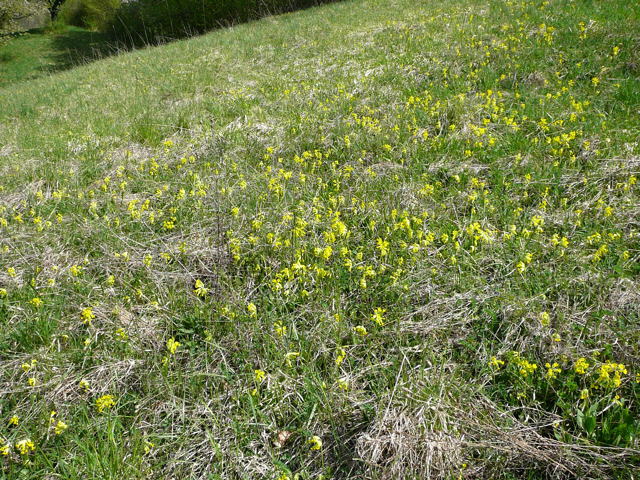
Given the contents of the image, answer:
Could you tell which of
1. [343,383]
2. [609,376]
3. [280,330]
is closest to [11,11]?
[280,330]

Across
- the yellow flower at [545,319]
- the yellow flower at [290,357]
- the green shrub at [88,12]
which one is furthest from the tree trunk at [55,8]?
the yellow flower at [545,319]

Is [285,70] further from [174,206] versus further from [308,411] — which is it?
[308,411]

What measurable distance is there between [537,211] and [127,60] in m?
14.8

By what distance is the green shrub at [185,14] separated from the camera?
22297mm

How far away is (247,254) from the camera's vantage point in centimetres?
384

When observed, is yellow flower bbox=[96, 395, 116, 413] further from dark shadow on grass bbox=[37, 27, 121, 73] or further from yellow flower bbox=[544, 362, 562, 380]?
dark shadow on grass bbox=[37, 27, 121, 73]

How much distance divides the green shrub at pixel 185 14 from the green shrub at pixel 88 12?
7568 mm

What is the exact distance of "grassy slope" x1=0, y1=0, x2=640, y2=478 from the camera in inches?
93.8

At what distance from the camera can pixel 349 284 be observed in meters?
3.43

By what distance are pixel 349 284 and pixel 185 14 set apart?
2612 cm

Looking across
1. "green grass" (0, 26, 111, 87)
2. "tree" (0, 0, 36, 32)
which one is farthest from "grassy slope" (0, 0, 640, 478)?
"tree" (0, 0, 36, 32)

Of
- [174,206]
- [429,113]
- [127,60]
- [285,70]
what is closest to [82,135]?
[174,206]

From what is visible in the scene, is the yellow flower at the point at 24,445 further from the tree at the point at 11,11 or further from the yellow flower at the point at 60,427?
the tree at the point at 11,11

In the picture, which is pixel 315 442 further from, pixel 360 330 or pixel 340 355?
pixel 360 330
